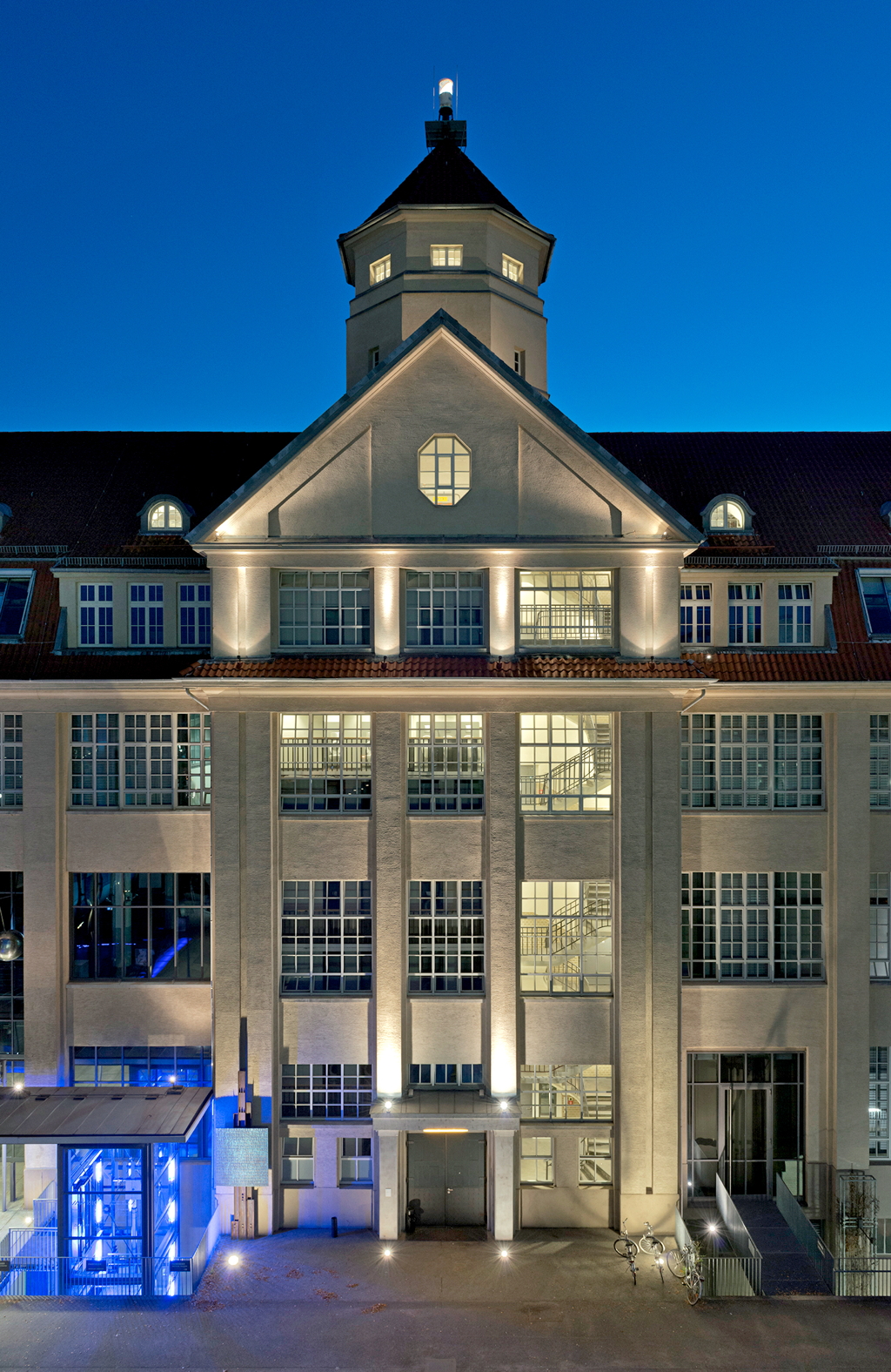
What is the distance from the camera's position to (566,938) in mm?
26734

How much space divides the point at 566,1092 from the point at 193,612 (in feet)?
58.7

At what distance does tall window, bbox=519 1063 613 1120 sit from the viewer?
2662cm

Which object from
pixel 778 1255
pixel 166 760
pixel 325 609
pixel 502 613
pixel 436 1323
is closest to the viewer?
pixel 436 1323

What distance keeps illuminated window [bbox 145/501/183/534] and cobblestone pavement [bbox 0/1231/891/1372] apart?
2056cm

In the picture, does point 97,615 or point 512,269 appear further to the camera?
point 512,269

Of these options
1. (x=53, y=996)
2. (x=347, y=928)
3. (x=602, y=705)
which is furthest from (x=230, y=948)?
(x=602, y=705)

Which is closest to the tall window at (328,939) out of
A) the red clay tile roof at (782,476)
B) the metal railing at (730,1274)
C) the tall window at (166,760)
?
the tall window at (166,760)

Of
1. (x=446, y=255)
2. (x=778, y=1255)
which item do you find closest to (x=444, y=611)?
(x=446, y=255)

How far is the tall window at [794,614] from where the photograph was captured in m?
29.1

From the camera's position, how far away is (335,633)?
27.3 meters

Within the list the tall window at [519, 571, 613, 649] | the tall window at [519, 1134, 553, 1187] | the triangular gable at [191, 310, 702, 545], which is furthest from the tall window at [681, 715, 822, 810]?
the tall window at [519, 1134, 553, 1187]

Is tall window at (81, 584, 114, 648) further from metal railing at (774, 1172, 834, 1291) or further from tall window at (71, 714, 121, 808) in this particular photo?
metal railing at (774, 1172, 834, 1291)

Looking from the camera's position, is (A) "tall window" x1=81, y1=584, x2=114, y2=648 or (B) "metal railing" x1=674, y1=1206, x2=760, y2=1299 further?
(A) "tall window" x1=81, y1=584, x2=114, y2=648

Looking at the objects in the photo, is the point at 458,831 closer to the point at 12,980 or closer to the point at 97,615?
the point at 97,615
